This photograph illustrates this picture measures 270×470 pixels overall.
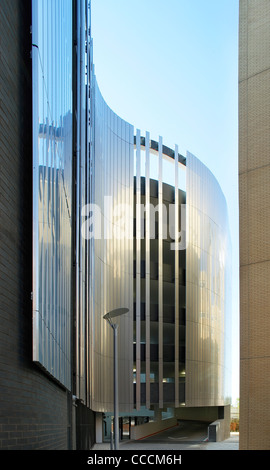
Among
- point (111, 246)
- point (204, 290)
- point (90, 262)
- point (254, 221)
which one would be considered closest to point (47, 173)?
point (254, 221)

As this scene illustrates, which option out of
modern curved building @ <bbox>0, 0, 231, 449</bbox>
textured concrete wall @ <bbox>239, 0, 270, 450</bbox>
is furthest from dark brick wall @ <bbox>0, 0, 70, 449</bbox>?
textured concrete wall @ <bbox>239, 0, 270, 450</bbox>

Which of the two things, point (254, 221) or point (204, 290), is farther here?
point (204, 290)

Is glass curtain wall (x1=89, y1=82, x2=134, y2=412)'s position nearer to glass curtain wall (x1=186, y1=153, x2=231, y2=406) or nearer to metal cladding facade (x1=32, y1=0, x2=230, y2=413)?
metal cladding facade (x1=32, y1=0, x2=230, y2=413)

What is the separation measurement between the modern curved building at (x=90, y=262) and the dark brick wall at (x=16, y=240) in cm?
3

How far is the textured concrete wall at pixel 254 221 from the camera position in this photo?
14398mm

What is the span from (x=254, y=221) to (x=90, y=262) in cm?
1403

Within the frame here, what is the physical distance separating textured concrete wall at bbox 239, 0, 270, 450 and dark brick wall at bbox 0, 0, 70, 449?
19.8 ft

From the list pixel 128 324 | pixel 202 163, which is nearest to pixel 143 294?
pixel 128 324

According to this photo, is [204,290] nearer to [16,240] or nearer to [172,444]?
[172,444]

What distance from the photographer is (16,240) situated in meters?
8.45

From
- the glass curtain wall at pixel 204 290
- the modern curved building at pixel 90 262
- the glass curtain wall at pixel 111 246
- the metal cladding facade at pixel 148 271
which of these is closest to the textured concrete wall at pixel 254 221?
the modern curved building at pixel 90 262

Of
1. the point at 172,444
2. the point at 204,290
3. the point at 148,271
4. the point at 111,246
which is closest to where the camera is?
the point at 111,246

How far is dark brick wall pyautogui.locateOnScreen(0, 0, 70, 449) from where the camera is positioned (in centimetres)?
755

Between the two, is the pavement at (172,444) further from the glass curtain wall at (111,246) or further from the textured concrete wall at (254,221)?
the textured concrete wall at (254,221)
